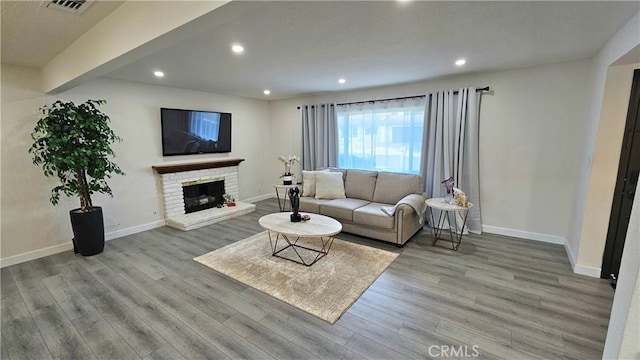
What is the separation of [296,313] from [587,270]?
3.03m

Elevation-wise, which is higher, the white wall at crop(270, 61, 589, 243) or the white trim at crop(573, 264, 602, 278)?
the white wall at crop(270, 61, 589, 243)

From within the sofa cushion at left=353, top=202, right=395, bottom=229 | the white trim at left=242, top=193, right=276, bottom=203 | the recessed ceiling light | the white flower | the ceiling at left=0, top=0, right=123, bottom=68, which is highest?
the recessed ceiling light

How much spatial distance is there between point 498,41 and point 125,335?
13.5 ft

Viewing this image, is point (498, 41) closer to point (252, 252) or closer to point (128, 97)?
point (252, 252)

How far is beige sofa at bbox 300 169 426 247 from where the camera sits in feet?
11.5

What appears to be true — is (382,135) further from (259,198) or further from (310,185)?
(259,198)

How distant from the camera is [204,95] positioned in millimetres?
5078

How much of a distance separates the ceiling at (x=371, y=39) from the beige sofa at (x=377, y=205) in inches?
62.6

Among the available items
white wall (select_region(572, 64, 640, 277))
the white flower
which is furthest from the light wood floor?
the white flower

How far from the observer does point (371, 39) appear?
2465mm

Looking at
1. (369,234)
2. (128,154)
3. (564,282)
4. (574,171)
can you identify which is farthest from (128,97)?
(574,171)

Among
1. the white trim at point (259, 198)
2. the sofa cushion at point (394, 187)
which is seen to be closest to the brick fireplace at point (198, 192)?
the white trim at point (259, 198)

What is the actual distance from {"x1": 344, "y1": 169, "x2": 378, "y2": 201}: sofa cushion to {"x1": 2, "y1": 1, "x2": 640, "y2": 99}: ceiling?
5.07ft

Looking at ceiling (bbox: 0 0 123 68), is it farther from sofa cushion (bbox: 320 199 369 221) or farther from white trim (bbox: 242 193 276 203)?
white trim (bbox: 242 193 276 203)
